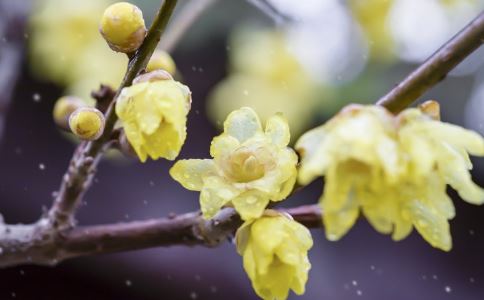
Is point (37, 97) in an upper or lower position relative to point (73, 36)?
lower

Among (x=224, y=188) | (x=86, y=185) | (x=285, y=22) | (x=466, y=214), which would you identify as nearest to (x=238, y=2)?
(x=285, y=22)

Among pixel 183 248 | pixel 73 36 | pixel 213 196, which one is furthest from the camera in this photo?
pixel 183 248

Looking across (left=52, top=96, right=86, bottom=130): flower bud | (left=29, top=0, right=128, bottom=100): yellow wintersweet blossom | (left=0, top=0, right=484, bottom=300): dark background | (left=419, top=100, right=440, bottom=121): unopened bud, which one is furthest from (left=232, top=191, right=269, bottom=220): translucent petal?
(left=0, top=0, right=484, bottom=300): dark background

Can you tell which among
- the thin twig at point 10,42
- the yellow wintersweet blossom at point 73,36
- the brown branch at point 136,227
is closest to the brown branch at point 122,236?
the brown branch at point 136,227

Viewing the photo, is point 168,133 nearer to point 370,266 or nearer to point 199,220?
point 199,220

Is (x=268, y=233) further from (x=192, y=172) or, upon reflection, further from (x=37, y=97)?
(x=37, y=97)

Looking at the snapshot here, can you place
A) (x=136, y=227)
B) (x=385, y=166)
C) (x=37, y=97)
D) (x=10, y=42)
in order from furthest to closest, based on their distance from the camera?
(x=37, y=97), (x=10, y=42), (x=136, y=227), (x=385, y=166)

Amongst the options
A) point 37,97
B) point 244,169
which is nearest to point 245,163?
point 244,169
